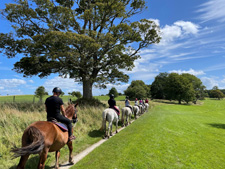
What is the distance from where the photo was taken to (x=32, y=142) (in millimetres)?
3533

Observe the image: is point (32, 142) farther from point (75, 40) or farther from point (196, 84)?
point (196, 84)

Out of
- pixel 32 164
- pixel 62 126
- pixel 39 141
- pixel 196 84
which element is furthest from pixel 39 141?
pixel 196 84

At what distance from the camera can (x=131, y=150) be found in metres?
6.11

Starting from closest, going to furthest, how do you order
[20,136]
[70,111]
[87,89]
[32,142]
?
[32,142]
[70,111]
[20,136]
[87,89]

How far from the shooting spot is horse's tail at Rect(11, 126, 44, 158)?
3348mm

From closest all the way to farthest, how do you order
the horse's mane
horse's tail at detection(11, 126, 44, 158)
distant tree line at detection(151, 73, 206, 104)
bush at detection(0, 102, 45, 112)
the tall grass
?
horse's tail at detection(11, 126, 44, 158)
the tall grass
the horse's mane
bush at detection(0, 102, 45, 112)
distant tree line at detection(151, 73, 206, 104)

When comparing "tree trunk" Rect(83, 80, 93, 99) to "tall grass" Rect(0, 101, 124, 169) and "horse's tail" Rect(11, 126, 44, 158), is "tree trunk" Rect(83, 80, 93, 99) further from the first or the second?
"horse's tail" Rect(11, 126, 44, 158)

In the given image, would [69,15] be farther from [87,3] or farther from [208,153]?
[208,153]

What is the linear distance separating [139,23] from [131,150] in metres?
17.3

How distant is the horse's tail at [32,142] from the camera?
3348 millimetres

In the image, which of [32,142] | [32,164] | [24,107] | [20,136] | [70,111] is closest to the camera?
[32,142]

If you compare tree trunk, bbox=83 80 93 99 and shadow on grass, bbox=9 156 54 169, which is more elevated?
tree trunk, bbox=83 80 93 99

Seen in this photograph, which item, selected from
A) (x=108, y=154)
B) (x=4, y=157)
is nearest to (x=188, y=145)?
(x=108, y=154)

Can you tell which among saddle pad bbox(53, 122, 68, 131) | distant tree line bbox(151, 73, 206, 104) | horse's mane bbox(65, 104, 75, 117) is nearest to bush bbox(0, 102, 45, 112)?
horse's mane bbox(65, 104, 75, 117)
